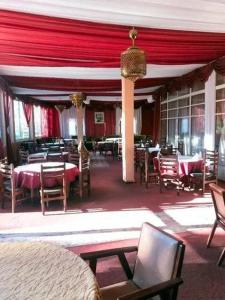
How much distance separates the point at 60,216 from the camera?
4.40 metres

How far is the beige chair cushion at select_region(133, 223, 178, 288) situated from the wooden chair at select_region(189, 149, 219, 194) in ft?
12.7

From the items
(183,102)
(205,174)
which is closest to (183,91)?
(183,102)

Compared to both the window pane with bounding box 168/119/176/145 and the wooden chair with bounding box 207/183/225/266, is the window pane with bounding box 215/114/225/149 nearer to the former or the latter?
the window pane with bounding box 168/119/176/145

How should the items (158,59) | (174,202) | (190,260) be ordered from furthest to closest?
(158,59)
(174,202)
(190,260)

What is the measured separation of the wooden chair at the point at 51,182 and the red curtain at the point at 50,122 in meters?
9.15

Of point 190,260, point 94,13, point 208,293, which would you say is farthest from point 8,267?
point 94,13

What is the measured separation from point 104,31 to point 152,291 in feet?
10.9

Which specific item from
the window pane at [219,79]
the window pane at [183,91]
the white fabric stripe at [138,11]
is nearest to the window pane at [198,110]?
the window pane at [183,91]

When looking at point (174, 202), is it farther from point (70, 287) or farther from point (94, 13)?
point (70, 287)

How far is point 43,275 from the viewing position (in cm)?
146

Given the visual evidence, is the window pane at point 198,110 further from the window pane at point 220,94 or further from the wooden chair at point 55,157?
the wooden chair at point 55,157

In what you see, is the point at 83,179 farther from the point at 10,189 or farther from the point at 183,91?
the point at 183,91

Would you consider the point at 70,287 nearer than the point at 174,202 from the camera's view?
Yes

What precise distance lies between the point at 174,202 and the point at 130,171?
188 centimetres
